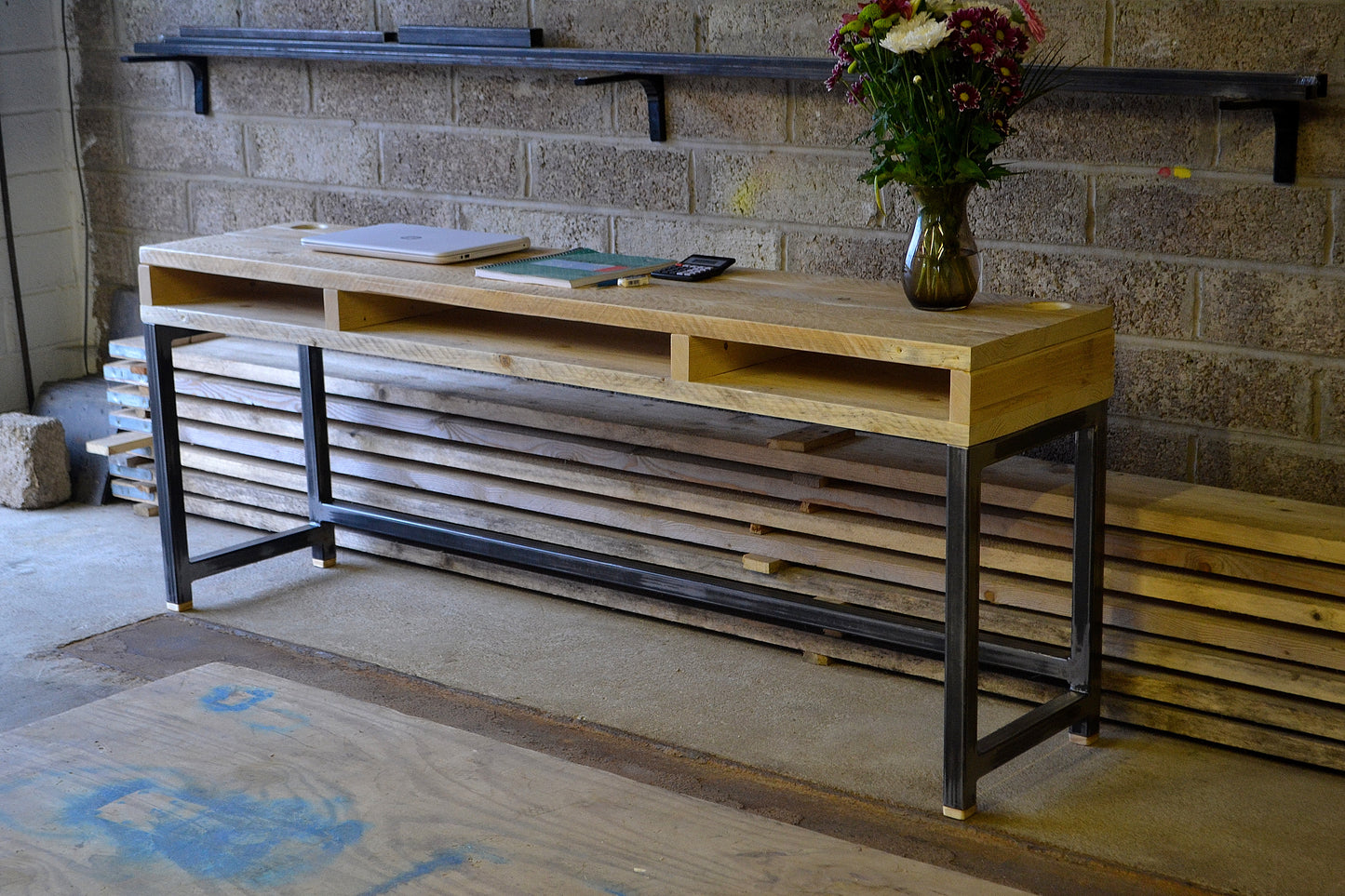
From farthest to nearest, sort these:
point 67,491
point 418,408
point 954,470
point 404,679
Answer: point 67,491 < point 418,408 < point 404,679 < point 954,470

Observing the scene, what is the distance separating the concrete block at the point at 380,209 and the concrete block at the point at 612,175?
344mm

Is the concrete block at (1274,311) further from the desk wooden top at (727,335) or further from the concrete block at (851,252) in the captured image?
the concrete block at (851,252)

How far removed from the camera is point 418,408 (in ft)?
12.5

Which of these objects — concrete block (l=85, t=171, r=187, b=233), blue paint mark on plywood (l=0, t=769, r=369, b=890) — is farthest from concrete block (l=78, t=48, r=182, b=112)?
blue paint mark on plywood (l=0, t=769, r=369, b=890)

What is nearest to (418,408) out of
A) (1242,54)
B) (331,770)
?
(1242,54)

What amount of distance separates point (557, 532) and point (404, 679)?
592 millimetres

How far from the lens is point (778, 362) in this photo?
2.64 m

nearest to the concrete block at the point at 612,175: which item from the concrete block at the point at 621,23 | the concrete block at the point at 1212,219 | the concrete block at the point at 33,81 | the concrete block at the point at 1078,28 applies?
the concrete block at the point at 621,23

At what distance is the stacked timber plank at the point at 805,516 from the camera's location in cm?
265

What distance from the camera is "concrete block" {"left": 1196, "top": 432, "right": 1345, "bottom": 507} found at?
9.46 feet

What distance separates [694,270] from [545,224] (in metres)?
1.17

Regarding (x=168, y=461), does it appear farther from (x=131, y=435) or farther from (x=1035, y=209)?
(x=1035, y=209)

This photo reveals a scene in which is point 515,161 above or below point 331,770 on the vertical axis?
above

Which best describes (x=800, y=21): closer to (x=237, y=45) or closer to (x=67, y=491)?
(x=237, y=45)
